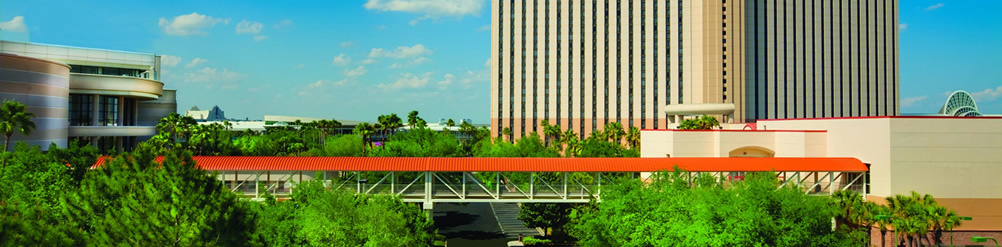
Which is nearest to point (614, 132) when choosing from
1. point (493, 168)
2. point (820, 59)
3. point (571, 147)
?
point (571, 147)

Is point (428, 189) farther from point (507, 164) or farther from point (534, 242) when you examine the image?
point (534, 242)

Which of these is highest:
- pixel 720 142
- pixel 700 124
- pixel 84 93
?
pixel 84 93

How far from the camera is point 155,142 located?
60156 millimetres

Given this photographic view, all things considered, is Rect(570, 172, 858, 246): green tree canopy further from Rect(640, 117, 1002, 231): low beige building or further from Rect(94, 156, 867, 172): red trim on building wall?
Rect(640, 117, 1002, 231): low beige building

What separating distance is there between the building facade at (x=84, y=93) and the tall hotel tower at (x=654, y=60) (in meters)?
59.7

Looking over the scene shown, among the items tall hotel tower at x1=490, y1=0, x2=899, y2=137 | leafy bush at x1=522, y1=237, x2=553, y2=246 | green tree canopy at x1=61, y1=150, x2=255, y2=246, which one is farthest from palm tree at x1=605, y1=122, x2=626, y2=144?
green tree canopy at x1=61, y1=150, x2=255, y2=246

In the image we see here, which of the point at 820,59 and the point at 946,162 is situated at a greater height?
the point at 820,59

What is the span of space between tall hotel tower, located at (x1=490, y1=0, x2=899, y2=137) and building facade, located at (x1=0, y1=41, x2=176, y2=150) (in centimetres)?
5973

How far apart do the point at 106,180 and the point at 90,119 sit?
5635 centimetres

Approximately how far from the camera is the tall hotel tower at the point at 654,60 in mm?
119688

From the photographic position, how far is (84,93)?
229ft

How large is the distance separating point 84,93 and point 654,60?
87953 mm

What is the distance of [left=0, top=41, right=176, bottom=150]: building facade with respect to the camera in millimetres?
49875

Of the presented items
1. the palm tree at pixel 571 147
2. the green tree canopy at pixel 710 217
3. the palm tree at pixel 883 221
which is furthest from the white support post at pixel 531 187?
the palm tree at pixel 571 147
